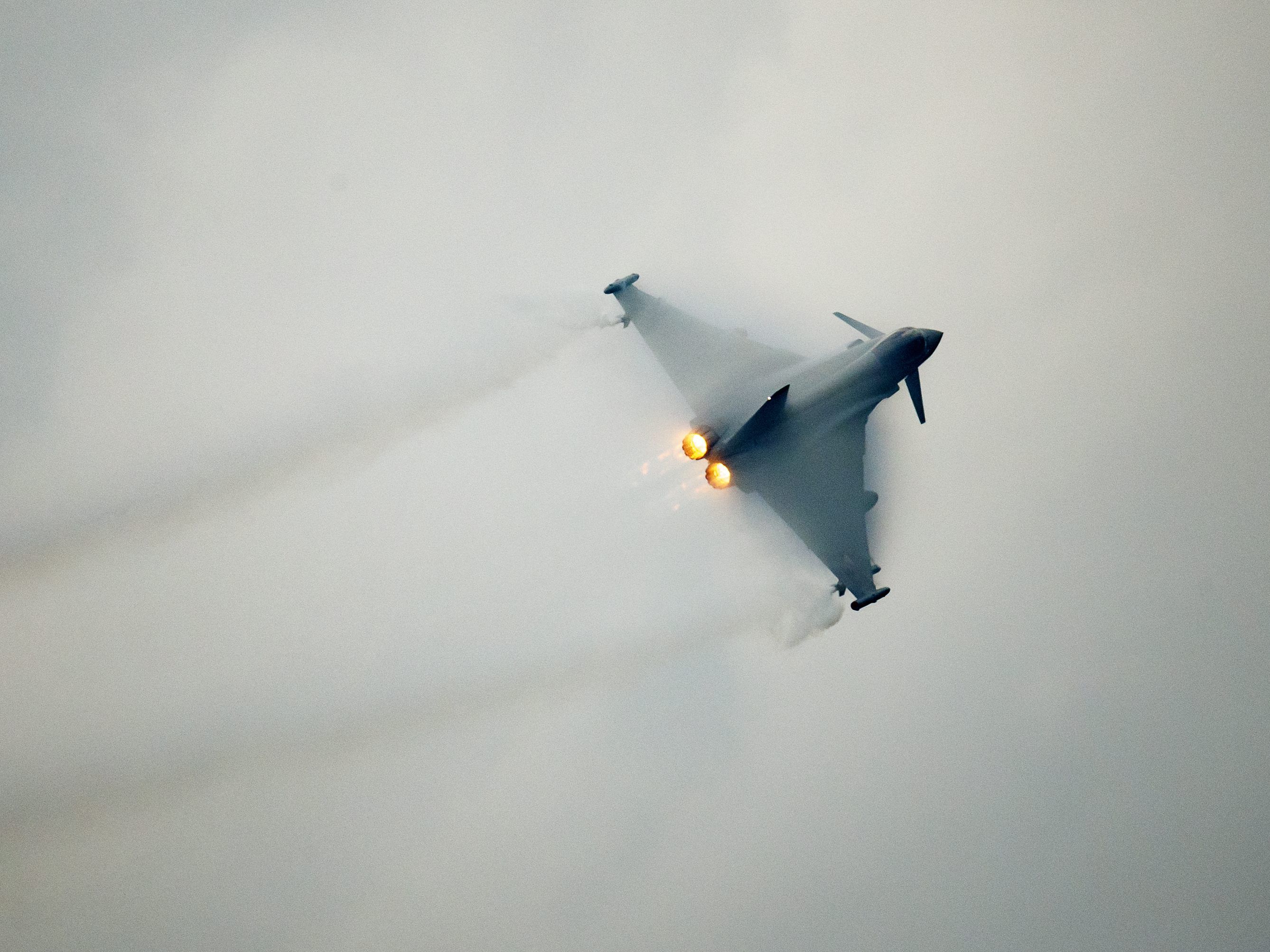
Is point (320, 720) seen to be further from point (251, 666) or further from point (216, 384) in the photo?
point (216, 384)

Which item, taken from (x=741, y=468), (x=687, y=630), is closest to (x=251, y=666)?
(x=687, y=630)

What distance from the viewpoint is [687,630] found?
18250 millimetres

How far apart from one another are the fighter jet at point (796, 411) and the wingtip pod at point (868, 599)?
26mm

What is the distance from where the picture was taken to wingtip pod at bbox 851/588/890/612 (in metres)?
17.8

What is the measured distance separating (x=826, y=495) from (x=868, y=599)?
2633 millimetres

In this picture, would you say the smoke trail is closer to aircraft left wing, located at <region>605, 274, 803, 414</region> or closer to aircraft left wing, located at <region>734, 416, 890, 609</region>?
aircraft left wing, located at <region>605, 274, 803, 414</region>

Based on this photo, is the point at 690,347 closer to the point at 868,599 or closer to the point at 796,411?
the point at 796,411

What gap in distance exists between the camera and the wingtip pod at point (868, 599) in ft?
58.3

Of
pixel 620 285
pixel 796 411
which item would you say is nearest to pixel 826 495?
pixel 796 411

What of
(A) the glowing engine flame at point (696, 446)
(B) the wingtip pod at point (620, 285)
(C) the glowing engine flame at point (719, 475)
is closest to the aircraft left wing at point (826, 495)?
(C) the glowing engine flame at point (719, 475)

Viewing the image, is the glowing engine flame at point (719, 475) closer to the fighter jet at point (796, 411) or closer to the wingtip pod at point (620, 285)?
the fighter jet at point (796, 411)

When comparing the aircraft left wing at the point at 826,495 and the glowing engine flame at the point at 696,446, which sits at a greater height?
the glowing engine flame at the point at 696,446

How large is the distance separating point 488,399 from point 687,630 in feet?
24.1

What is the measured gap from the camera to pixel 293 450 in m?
18.0
